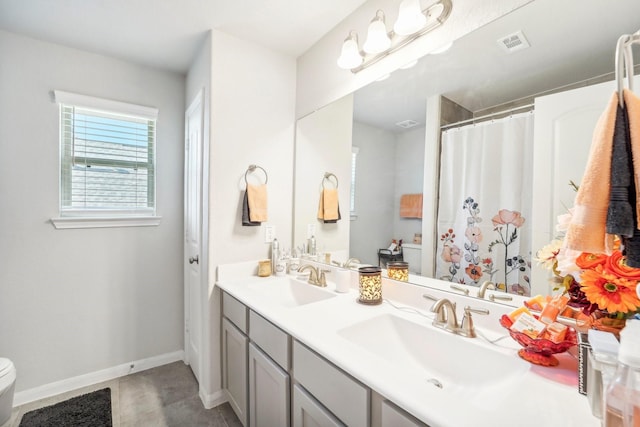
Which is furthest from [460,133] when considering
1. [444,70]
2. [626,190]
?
[626,190]

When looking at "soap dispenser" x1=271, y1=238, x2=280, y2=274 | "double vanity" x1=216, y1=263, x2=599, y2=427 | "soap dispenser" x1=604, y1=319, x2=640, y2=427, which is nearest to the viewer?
"soap dispenser" x1=604, y1=319, x2=640, y2=427

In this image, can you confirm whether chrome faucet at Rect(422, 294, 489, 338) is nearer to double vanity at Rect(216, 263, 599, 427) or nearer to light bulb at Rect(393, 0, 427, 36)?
double vanity at Rect(216, 263, 599, 427)

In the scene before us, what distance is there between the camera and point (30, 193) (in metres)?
1.89

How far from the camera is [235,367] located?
1672mm

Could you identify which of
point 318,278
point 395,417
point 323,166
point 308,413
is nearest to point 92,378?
point 318,278

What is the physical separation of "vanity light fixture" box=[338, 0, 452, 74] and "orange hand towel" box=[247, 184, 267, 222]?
92 centimetres

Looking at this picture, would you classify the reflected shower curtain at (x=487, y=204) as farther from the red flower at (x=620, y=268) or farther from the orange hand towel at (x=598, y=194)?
the orange hand towel at (x=598, y=194)

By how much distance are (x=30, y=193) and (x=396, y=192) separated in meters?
2.36

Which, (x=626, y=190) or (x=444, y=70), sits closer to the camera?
(x=626, y=190)

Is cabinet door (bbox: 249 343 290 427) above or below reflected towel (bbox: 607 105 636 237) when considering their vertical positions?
below

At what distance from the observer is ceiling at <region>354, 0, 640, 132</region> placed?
0.87 metres

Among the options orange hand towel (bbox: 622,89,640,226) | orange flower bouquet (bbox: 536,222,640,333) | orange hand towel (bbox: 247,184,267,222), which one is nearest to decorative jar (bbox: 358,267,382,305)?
→ orange flower bouquet (bbox: 536,222,640,333)

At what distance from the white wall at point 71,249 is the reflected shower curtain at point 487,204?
84.0 inches

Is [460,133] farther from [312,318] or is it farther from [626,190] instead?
[312,318]
